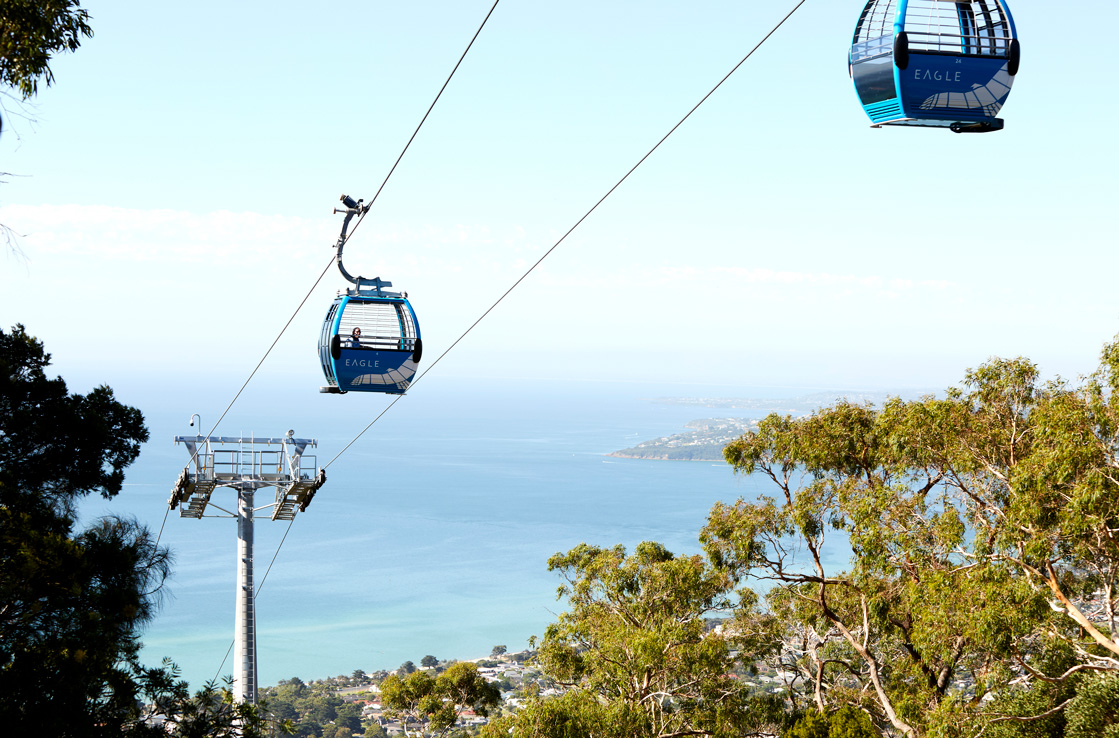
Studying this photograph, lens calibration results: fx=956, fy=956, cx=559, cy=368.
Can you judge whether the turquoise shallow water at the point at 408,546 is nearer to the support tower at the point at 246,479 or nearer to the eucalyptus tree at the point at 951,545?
the support tower at the point at 246,479

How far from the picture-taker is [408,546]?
75938 millimetres

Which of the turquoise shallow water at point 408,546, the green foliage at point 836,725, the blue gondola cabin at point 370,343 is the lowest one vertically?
the turquoise shallow water at point 408,546

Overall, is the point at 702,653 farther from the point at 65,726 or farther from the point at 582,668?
the point at 65,726

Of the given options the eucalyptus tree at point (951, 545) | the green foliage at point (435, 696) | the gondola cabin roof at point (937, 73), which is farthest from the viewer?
the green foliage at point (435, 696)

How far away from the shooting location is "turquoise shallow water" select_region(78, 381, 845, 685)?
2125 inches

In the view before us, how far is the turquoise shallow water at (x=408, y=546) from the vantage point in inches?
2125

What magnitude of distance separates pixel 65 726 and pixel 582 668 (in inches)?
398

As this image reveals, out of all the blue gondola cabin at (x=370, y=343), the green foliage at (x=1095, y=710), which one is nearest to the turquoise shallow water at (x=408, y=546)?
the blue gondola cabin at (x=370, y=343)

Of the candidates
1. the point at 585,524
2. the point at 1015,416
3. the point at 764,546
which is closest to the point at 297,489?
the point at 764,546

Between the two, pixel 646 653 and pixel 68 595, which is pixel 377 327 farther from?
pixel 646 653

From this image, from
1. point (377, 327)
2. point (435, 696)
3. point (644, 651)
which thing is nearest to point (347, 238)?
point (377, 327)

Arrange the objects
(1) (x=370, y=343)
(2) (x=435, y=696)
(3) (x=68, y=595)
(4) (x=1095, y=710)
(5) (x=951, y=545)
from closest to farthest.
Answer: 1. (3) (x=68, y=595)
2. (4) (x=1095, y=710)
3. (1) (x=370, y=343)
4. (5) (x=951, y=545)
5. (2) (x=435, y=696)

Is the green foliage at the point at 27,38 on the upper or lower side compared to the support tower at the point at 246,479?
upper

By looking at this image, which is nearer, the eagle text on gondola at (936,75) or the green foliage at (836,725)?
the eagle text on gondola at (936,75)
